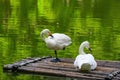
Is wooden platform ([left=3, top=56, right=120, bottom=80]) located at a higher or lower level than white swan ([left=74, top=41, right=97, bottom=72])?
lower

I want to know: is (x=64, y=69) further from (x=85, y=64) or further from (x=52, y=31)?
(x=52, y=31)

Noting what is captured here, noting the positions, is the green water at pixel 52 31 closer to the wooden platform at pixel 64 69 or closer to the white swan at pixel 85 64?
the wooden platform at pixel 64 69

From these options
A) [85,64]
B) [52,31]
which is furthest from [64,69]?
[52,31]

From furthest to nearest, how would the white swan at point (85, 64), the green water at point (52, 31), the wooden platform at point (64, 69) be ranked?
1. the green water at point (52, 31)
2. the white swan at point (85, 64)
3. the wooden platform at point (64, 69)

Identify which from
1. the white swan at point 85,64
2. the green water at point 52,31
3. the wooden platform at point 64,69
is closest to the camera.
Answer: the wooden platform at point 64,69

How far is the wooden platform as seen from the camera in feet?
39.5

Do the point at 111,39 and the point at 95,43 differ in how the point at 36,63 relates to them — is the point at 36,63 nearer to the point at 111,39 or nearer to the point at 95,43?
the point at 95,43

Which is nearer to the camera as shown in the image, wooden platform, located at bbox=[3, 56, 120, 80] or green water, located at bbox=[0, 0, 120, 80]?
wooden platform, located at bbox=[3, 56, 120, 80]

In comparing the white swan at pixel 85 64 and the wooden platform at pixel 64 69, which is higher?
the white swan at pixel 85 64

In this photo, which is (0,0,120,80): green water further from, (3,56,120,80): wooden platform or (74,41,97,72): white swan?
(74,41,97,72): white swan

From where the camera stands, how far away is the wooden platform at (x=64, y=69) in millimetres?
12047

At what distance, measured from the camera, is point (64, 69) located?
42.0 ft

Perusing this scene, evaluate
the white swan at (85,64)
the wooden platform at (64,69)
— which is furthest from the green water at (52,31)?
the white swan at (85,64)

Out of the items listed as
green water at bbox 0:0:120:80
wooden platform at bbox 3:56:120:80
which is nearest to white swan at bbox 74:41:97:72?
wooden platform at bbox 3:56:120:80
